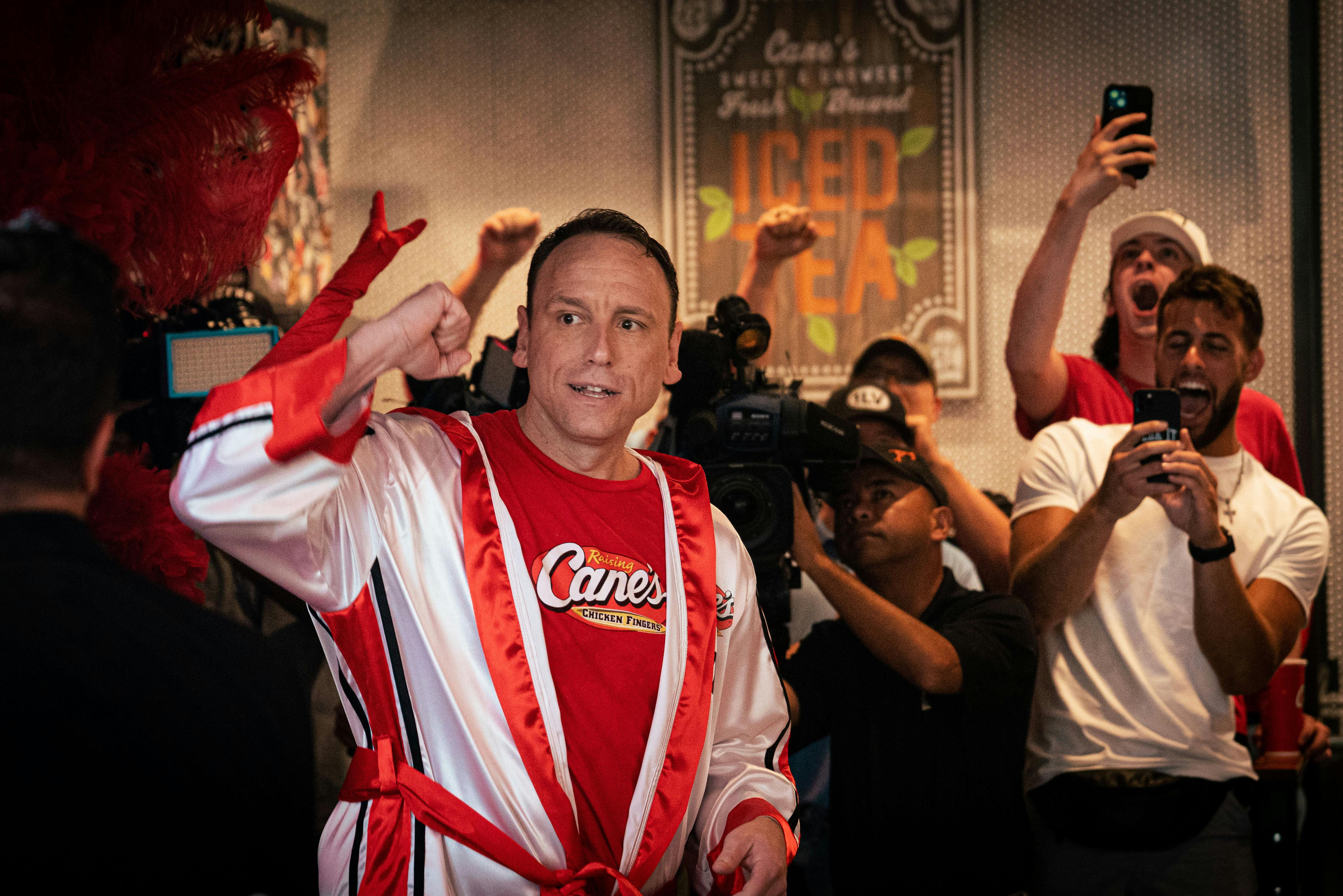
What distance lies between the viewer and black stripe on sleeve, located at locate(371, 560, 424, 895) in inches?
45.0

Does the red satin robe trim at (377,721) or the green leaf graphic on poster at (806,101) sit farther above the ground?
the green leaf graphic on poster at (806,101)

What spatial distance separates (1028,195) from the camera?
3.87 metres

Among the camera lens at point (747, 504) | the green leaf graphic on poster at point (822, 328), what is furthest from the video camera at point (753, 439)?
the green leaf graphic on poster at point (822, 328)

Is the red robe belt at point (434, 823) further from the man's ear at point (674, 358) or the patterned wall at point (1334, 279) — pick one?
the patterned wall at point (1334, 279)

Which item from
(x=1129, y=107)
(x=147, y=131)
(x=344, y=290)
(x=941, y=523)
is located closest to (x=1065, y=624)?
(x=941, y=523)

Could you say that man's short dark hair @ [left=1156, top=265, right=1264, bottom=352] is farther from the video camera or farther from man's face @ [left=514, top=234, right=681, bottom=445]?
man's face @ [left=514, top=234, right=681, bottom=445]

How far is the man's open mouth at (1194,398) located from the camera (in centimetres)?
202

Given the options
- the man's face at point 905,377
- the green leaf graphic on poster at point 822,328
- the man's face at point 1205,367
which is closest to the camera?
the man's face at point 1205,367

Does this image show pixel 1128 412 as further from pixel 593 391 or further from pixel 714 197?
pixel 714 197

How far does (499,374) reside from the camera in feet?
Result: 5.53

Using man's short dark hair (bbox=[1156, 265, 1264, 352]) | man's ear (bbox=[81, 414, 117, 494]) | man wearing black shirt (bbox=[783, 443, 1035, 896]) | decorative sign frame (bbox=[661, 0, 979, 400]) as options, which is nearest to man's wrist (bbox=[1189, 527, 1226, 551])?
man wearing black shirt (bbox=[783, 443, 1035, 896])

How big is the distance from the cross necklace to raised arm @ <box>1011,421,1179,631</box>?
23 cm

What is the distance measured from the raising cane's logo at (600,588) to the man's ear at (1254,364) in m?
1.52

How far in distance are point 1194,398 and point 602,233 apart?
1.39 meters
